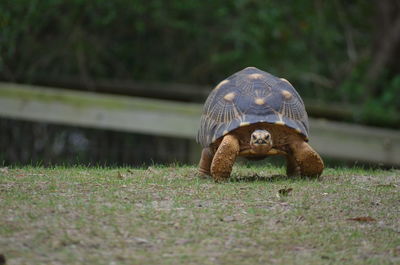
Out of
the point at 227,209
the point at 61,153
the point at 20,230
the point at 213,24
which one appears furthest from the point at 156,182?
the point at 213,24

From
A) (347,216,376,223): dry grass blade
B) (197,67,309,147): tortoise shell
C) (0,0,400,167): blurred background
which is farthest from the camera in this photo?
(0,0,400,167): blurred background

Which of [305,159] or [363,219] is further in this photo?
[305,159]

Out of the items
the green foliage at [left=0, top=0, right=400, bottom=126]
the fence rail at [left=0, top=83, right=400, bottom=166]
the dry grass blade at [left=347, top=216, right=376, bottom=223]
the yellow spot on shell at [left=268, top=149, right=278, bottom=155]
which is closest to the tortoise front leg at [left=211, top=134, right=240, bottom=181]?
the yellow spot on shell at [left=268, top=149, right=278, bottom=155]

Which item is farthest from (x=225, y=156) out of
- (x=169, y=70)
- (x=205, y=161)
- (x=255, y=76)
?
(x=169, y=70)

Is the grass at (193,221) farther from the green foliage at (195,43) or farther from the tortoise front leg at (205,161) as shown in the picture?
the green foliage at (195,43)

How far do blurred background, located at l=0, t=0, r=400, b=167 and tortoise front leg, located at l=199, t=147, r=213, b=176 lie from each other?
14.1 feet

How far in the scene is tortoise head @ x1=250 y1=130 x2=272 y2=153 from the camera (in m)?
6.45

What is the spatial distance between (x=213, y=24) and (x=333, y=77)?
258cm

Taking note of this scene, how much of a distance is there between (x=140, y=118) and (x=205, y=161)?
4484 millimetres

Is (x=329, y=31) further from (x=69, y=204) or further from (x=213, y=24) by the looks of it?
(x=69, y=204)

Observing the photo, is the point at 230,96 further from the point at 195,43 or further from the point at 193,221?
the point at 195,43

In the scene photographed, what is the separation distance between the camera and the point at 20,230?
4.83 m

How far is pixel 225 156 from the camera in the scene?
6.52m

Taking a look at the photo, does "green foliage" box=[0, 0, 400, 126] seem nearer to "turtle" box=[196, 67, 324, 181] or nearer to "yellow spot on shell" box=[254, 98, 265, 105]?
"turtle" box=[196, 67, 324, 181]
